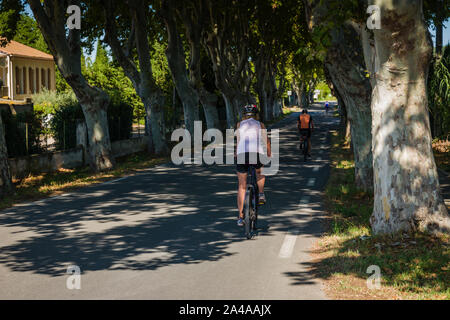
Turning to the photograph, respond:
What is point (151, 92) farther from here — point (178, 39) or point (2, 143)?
point (2, 143)

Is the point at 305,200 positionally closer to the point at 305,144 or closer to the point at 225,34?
the point at 305,144

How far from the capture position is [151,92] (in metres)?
24.3

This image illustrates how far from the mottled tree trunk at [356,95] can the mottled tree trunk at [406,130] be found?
4.32m

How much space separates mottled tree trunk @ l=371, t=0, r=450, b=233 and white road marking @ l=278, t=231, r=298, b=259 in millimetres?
1246

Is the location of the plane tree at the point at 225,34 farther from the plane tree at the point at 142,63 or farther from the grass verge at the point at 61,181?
the grass verge at the point at 61,181

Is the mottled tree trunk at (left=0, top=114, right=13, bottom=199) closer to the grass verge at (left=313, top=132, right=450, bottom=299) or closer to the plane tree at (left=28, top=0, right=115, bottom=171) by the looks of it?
the plane tree at (left=28, top=0, right=115, bottom=171)

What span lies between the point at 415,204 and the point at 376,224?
67cm

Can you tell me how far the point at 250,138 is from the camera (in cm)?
915

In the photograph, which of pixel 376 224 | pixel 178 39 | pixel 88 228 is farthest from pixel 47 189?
pixel 178 39

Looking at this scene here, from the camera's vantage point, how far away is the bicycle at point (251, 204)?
29.1ft

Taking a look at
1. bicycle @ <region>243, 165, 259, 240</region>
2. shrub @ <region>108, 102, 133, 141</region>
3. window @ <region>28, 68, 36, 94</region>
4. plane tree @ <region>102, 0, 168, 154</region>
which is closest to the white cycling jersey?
bicycle @ <region>243, 165, 259, 240</region>

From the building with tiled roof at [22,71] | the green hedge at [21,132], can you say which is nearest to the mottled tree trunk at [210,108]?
the green hedge at [21,132]

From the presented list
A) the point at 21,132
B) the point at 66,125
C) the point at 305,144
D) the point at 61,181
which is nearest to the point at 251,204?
the point at 61,181

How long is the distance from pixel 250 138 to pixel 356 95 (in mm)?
4700
